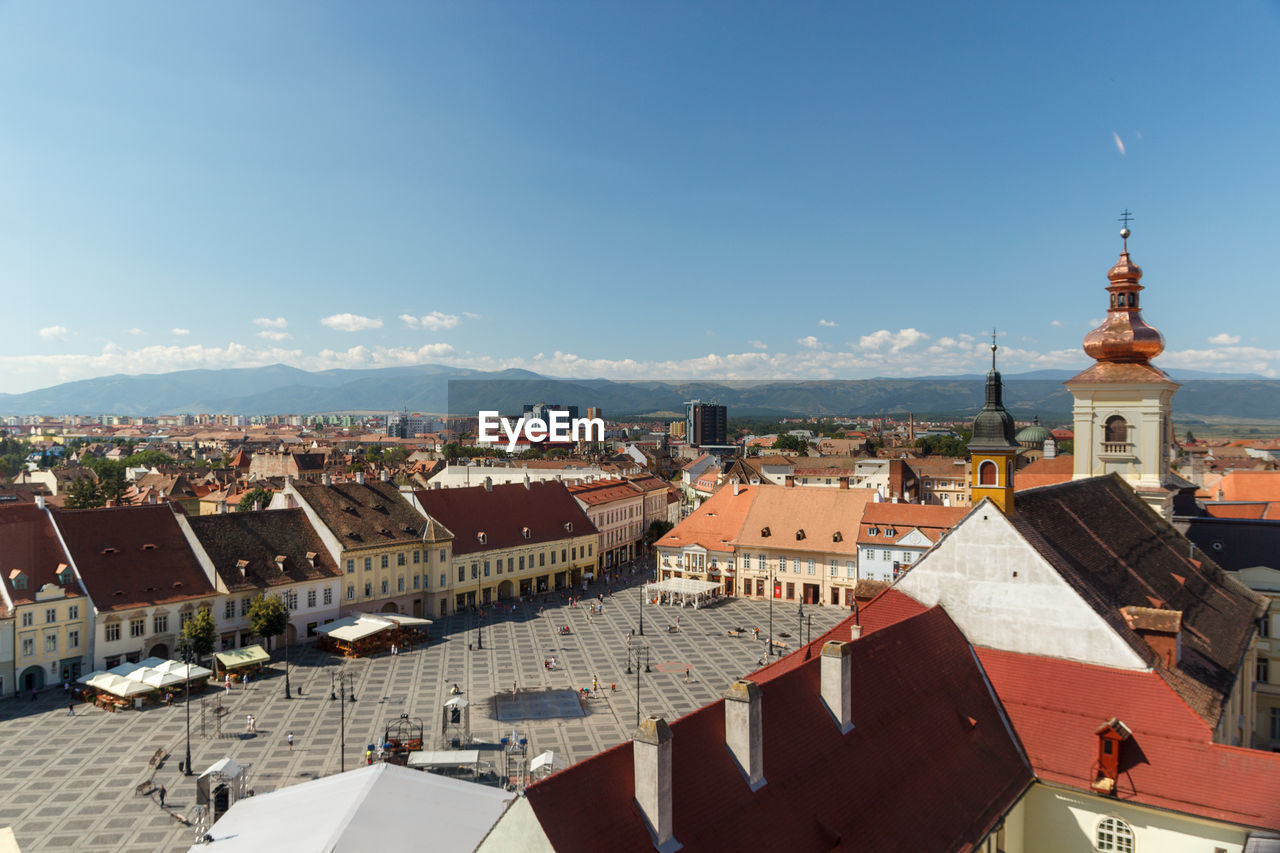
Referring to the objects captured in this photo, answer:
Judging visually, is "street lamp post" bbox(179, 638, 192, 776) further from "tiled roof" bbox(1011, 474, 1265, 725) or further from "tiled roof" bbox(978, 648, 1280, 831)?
"tiled roof" bbox(1011, 474, 1265, 725)

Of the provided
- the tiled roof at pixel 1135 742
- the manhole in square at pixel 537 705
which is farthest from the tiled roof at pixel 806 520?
the tiled roof at pixel 1135 742

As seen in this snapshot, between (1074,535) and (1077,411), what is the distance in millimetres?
19313

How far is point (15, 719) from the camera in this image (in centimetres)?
4212

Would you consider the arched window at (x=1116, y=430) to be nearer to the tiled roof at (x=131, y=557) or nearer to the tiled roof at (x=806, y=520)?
the tiled roof at (x=806, y=520)

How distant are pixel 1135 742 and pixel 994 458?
8.88m

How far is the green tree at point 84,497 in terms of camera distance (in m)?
98.3

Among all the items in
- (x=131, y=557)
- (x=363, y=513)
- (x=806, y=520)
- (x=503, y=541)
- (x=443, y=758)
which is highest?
(x=363, y=513)

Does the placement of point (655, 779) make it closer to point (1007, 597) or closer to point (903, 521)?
point (1007, 597)

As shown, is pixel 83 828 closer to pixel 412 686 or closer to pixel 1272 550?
pixel 412 686

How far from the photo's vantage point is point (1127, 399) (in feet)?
143

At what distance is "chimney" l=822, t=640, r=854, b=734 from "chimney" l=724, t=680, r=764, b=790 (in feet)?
11.2

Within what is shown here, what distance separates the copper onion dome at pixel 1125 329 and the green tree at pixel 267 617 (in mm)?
51976

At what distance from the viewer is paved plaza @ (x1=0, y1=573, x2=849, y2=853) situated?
32.3 m

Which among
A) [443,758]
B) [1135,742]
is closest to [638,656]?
[443,758]
